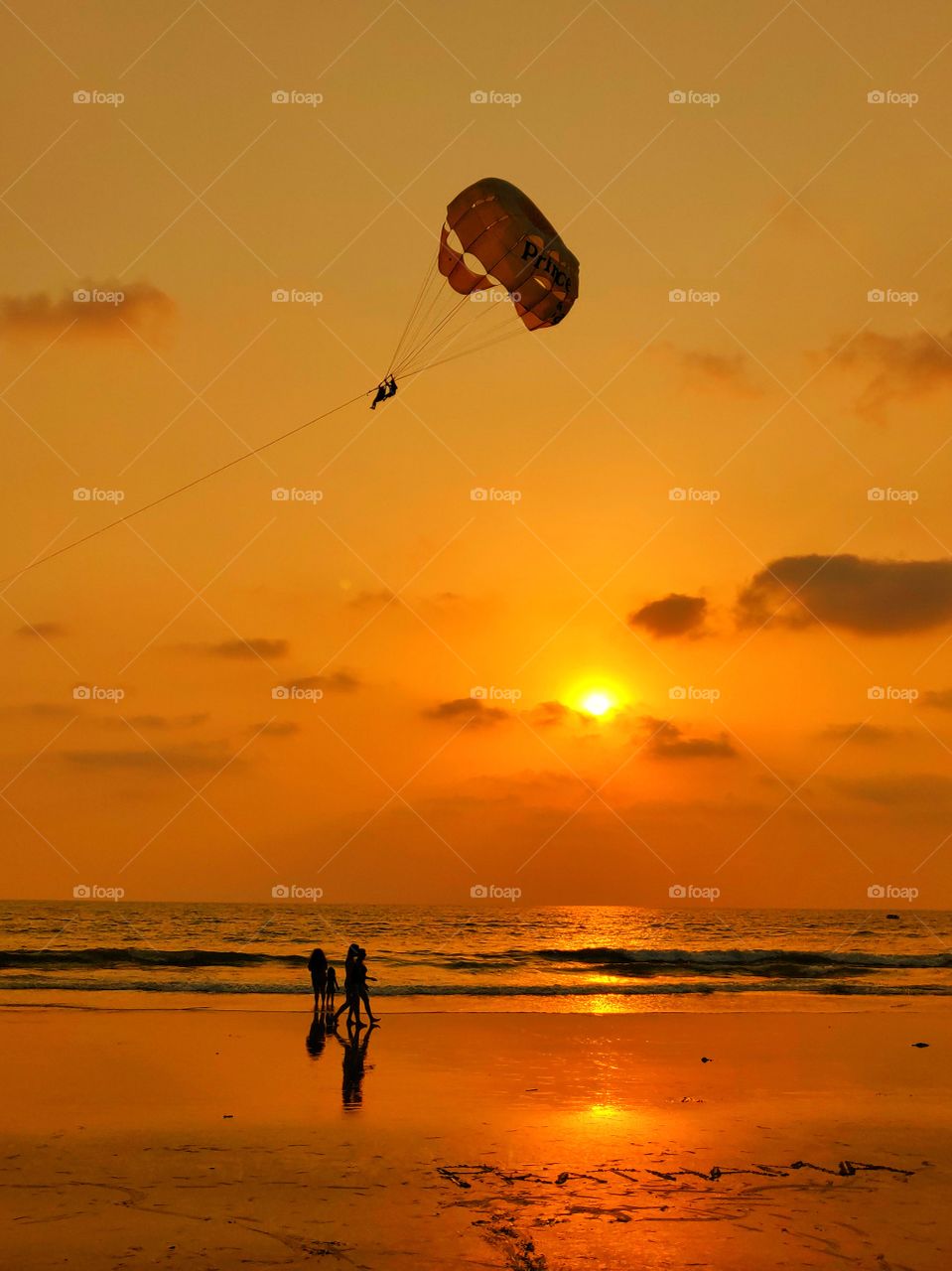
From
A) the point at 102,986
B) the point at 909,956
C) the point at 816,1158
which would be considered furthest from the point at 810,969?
the point at 816,1158

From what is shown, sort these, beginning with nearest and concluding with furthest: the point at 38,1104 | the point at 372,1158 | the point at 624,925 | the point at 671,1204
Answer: the point at 671,1204, the point at 372,1158, the point at 38,1104, the point at 624,925

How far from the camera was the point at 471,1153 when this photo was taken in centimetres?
1292

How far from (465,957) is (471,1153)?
4124cm

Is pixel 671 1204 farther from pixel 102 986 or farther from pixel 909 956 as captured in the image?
pixel 909 956

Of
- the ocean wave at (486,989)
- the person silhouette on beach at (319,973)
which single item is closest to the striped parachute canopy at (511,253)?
the person silhouette on beach at (319,973)

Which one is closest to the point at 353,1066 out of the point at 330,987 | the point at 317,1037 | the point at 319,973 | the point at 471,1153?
the point at 317,1037

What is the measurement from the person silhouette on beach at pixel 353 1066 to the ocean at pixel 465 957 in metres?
5.93

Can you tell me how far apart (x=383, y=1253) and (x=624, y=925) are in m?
86.0

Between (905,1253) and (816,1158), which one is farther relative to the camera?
(816,1158)

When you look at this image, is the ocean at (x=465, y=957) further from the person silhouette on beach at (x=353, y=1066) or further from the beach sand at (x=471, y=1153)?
the beach sand at (x=471, y=1153)

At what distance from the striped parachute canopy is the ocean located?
626 inches

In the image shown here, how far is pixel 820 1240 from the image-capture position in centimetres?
1012

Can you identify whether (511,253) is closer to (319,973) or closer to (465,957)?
(319,973)

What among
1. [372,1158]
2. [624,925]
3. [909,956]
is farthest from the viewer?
[624,925]
